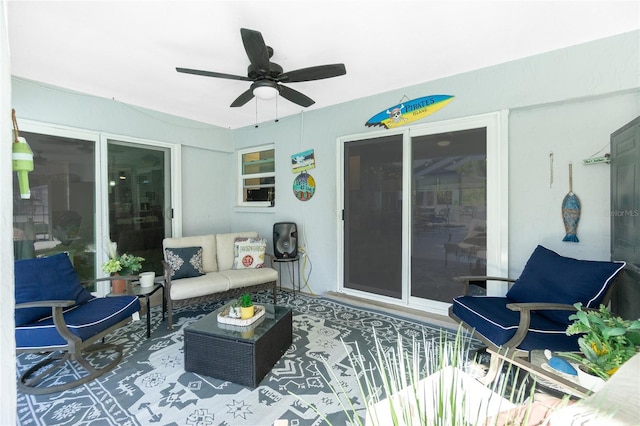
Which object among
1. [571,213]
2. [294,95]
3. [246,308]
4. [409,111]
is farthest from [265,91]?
[571,213]

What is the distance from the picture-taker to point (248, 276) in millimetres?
3457

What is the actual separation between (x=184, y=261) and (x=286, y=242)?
1331 millimetres

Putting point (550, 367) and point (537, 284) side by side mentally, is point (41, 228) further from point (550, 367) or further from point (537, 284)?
point (537, 284)

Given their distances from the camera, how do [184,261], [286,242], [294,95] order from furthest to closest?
[286,242] < [184,261] < [294,95]

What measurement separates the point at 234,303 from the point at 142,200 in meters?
2.49

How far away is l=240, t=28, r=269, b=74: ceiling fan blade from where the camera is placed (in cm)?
182

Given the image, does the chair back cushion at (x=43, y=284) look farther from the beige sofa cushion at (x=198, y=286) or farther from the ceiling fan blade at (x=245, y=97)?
the ceiling fan blade at (x=245, y=97)

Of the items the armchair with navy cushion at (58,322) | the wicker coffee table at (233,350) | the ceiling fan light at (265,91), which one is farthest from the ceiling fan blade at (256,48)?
Answer: the armchair with navy cushion at (58,322)

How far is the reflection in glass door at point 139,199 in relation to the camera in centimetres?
373

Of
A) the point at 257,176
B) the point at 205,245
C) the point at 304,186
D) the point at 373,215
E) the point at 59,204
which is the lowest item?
the point at 205,245

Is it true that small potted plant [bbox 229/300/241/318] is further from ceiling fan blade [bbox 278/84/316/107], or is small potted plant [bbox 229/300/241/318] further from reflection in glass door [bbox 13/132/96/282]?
reflection in glass door [bbox 13/132/96/282]

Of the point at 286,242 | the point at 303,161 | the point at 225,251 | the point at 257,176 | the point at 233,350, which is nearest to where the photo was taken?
the point at 233,350

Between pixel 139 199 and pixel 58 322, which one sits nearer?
pixel 58 322

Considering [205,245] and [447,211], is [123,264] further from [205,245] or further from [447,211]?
[447,211]
